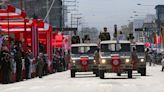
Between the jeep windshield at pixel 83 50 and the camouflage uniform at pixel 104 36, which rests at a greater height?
the camouflage uniform at pixel 104 36

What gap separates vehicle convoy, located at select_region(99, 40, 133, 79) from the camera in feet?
108

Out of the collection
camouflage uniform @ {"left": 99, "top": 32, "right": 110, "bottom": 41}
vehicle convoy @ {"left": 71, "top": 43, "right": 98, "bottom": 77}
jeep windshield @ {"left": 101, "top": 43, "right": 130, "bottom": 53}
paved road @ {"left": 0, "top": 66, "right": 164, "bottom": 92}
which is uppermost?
camouflage uniform @ {"left": 99, "top": 32, "right": 110, "bottom": 41}

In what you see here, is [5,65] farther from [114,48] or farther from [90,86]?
[90,86]

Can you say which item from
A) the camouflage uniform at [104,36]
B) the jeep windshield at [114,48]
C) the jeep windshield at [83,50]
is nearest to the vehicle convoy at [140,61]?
the camouflage uniform at [104,36]

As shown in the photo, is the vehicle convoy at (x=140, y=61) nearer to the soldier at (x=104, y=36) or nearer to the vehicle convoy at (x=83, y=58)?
the soldier at (x=104, y=36)

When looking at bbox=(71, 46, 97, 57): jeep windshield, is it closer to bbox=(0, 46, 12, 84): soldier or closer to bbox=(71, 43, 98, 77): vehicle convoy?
bbox=(71, 43, 98, 77): vehicle convoy

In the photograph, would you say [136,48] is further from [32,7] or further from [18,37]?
[32,7]

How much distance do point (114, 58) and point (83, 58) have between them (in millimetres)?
5176

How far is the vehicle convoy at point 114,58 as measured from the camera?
33.0 metres

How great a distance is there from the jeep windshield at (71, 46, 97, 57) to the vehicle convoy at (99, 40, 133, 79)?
4232mm

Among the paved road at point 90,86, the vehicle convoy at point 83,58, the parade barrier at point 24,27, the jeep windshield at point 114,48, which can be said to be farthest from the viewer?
the parade barrier at point 24,27

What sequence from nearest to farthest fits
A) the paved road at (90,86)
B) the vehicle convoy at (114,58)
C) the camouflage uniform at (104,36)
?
the paved road at (90,86)
the vehicle convoy at (114,58)
the camouflage uniform at (104,36)

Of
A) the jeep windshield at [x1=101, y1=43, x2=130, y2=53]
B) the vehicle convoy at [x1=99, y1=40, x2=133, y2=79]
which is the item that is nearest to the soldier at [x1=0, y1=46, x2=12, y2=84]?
the vehicle convoy at [x1=99, y1=40, x2=133, y2=79]

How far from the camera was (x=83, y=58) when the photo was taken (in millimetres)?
37844
